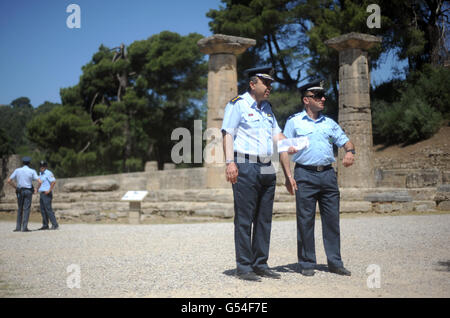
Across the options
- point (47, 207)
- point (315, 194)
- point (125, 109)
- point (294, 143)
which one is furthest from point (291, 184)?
point (125, 109)

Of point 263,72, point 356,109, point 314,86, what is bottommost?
point 314,86

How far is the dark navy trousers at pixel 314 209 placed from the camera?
4820mm

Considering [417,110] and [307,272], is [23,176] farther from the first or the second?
[417,110]

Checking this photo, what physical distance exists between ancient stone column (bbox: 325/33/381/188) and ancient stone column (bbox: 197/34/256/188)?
10.4ft

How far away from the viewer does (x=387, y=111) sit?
23625 millimetres

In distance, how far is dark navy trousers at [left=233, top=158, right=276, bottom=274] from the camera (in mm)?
4543

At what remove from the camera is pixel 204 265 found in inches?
213

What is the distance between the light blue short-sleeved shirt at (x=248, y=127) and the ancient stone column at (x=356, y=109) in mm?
10443

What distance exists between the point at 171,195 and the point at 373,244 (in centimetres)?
852

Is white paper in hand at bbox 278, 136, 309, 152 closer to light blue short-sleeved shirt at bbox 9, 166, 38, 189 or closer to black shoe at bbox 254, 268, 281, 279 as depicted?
black shoe at bbox 254, 268, 281, 279

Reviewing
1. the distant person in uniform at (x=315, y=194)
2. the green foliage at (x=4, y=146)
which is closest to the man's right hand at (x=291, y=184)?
the distant person in uniform at (x=315, y=194)

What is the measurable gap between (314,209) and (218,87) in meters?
10.4

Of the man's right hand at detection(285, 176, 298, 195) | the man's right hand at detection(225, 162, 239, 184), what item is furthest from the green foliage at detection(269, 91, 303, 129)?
the man's right hand at detection(225, 162, 239, 184)
